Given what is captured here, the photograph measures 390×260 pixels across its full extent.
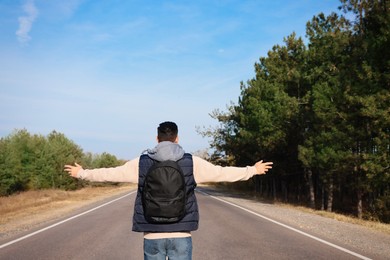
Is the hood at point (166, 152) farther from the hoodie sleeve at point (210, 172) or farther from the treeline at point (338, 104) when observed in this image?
the treeline at point (338, 104)

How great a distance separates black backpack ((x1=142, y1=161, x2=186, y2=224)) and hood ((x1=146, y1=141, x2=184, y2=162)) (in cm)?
6

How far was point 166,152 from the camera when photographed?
3.40 meters

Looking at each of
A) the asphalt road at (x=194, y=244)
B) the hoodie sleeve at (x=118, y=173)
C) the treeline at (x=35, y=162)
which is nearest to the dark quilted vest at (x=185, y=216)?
the hoodie sleeve at (x=118, y=173)

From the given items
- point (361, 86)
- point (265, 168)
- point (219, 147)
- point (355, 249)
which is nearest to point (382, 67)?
point (361, 86)

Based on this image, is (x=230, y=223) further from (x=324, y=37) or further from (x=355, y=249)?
(x=324, y=37)

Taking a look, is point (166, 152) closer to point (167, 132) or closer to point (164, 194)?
point (167, 132)

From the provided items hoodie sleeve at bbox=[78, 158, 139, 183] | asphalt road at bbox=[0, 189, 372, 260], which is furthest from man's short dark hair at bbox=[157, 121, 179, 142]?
asphalt road at bbox=[0, 189, 372, 260]

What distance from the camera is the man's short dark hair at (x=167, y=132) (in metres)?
3.51

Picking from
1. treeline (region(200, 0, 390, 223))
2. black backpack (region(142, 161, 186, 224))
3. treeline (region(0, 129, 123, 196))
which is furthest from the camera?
treeline (region(0, 129, 123, 196))

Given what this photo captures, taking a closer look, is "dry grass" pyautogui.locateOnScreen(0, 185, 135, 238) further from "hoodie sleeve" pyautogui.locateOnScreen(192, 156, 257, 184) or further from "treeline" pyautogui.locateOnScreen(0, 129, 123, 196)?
"treeline" pyautogui.locateOnScreen(0, 129, 123, 196)

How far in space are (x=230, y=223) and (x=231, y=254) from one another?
525cm

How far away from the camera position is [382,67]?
19141 millimetres

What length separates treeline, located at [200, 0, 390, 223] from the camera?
18500mm

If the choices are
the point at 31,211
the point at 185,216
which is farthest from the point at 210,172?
the point at 31,211
